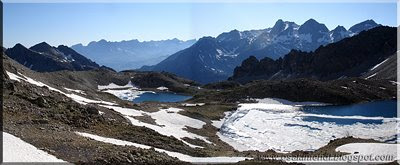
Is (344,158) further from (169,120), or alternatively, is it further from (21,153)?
(169,120)

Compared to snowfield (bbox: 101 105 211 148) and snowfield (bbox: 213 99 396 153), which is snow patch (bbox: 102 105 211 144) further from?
snowfield (bbox: 213 99 396 153)

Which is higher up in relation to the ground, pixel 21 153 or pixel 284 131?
pixel 21 153

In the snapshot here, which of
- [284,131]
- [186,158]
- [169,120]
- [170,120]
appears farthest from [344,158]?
[170,120]

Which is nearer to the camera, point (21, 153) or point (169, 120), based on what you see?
point (21, 153)

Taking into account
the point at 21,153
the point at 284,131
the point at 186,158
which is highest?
the point at 21,153

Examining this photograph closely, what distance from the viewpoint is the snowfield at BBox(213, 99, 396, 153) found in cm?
5639

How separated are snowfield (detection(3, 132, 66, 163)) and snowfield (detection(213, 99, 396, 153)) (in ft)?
106

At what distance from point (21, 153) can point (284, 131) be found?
A: 51970 mm

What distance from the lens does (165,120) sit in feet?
211

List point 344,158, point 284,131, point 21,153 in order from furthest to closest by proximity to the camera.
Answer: point 284,131
point 344,158
point 21,153

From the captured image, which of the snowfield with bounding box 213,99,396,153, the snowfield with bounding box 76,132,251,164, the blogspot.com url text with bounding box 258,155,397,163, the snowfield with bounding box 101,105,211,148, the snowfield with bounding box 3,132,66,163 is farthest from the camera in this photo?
the snowfield with bounding box 101,105,211,148

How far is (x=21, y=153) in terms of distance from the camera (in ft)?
78.0

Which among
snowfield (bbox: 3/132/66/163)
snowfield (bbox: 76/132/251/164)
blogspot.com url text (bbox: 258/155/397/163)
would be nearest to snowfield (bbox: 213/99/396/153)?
blogspot.com url text (bbox: 258/155/397/163)

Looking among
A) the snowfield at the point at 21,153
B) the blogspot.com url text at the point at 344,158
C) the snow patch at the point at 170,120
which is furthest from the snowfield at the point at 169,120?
the snowfield at the point at 21,153
